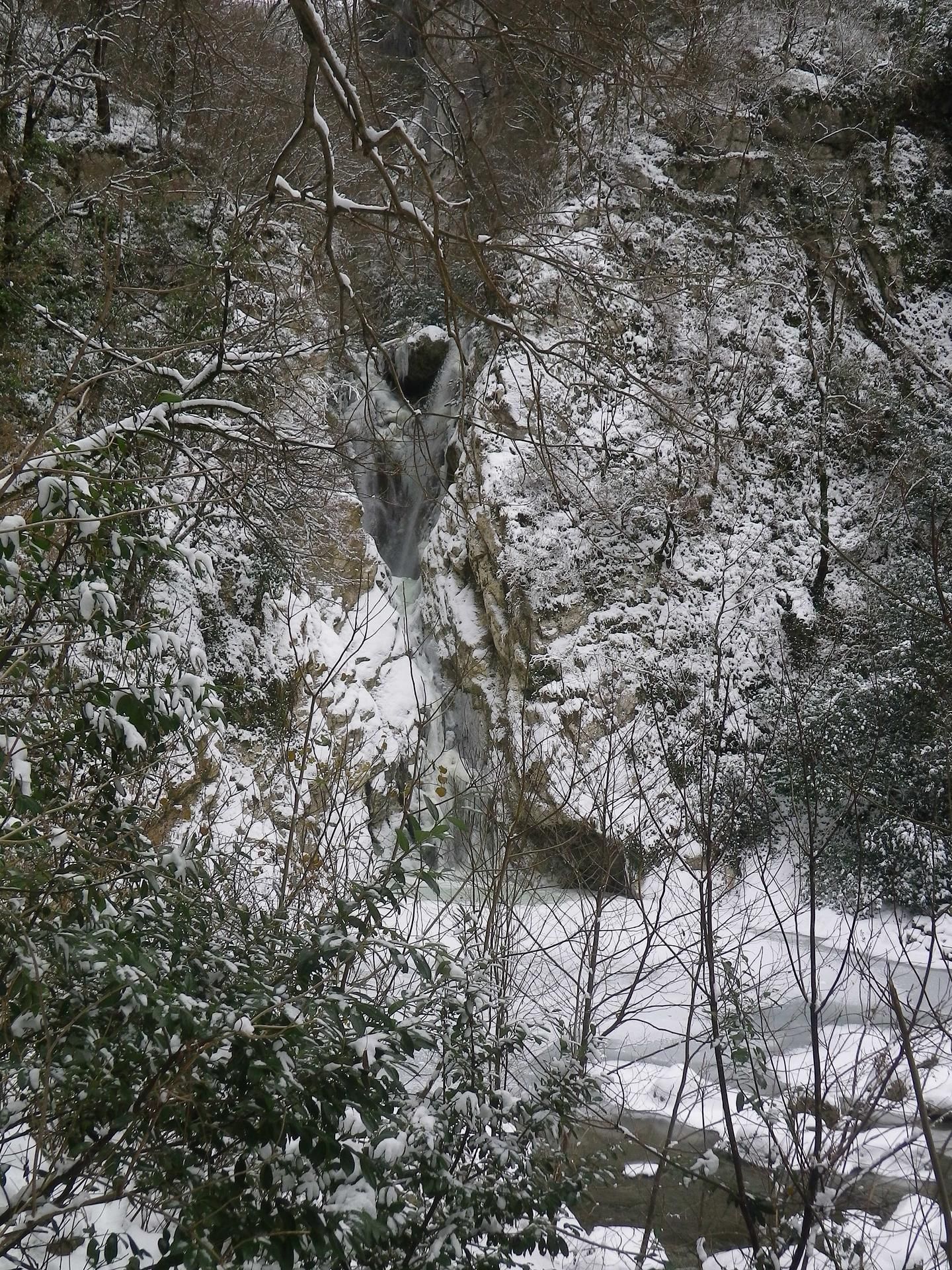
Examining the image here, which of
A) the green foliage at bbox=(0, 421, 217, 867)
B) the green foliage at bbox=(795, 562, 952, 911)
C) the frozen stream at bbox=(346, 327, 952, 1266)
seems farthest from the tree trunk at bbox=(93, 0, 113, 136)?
the green foliage at bbox=(795, 562, 952, 911)

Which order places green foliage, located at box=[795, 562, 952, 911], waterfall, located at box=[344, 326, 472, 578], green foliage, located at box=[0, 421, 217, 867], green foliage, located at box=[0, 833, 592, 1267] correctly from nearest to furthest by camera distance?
green foliage, located at box=[0, 833, 592, 1267]
green foliage, located at box=[0, 421, 217, 867]
green foliage, located at box=[795, 562, 952, 911]
waterfall, located at box=[344, 326, 472, 578]

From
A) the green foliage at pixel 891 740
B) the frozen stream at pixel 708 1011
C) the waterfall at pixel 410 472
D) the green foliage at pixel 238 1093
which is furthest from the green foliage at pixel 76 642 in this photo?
the waterfall at pixel 410 472

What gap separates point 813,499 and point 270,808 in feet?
31.3

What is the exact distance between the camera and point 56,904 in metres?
2.43

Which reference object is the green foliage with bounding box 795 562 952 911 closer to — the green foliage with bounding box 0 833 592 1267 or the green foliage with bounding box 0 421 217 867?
the green foliage with bounding box 0 833 592 1267

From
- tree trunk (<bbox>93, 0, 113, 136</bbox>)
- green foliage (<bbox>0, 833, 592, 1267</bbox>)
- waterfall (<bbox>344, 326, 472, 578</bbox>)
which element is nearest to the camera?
green foliage (<bbox>0, 833, 592, 1267</bbox>)

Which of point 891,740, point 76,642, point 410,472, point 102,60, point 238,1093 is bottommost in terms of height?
point 238,1093

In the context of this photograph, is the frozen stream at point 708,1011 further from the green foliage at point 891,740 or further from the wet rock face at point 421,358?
the wet rock face at point 421,358

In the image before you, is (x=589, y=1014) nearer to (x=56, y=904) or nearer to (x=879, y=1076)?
(x=879, y=1076)

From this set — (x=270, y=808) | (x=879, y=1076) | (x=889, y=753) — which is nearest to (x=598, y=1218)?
(x=879, y=1076)

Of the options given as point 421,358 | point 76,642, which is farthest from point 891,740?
point 421,358

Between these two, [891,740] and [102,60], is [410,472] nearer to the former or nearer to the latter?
[102,60]

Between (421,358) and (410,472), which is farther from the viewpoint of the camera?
(421,358)

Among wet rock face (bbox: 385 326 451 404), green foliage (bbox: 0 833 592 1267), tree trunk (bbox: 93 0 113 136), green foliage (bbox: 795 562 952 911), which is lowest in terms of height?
green foliage (bbox: 0 833 592 1267)
